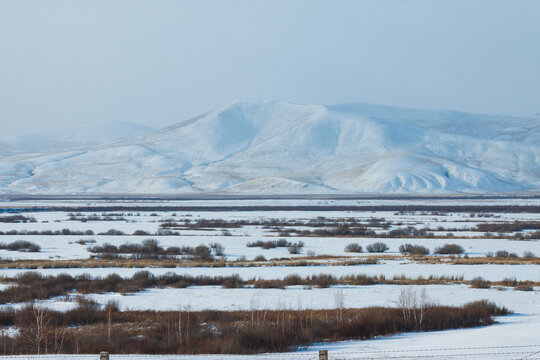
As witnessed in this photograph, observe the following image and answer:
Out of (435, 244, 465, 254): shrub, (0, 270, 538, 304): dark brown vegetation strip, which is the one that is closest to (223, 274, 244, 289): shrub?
(0, 270, 538, 304): dark brown vegetation strip

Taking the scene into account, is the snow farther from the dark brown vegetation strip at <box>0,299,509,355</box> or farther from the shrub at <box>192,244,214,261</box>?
the shrub at <box>192,244,214,261</box>

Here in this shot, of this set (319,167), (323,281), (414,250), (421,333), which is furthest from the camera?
(319,167)

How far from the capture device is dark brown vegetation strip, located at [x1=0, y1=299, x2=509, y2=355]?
12188mm

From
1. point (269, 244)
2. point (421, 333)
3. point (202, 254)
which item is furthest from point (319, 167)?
point (421, 333)

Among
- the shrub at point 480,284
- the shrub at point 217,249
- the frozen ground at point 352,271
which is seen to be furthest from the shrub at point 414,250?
the shrub at point 480,284

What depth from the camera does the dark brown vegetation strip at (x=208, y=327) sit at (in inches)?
480

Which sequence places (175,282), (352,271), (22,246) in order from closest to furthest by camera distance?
(175,282) → (352,271) → (22,246)

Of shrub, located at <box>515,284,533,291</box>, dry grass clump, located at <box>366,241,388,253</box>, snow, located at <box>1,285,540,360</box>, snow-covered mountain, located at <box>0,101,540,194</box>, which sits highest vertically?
snow-covered mountain, located at <box>0,101,540,194</box>

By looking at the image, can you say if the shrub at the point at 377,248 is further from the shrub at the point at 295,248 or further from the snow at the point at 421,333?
the snow at the point at 421,333

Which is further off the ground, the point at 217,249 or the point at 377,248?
the point at 217,249

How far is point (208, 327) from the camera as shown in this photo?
46.4ft

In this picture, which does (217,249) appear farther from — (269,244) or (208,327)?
(208,327)

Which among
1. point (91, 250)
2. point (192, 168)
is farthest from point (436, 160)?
point (91, 250)

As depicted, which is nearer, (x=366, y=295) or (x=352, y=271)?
(x=366, y=295)
